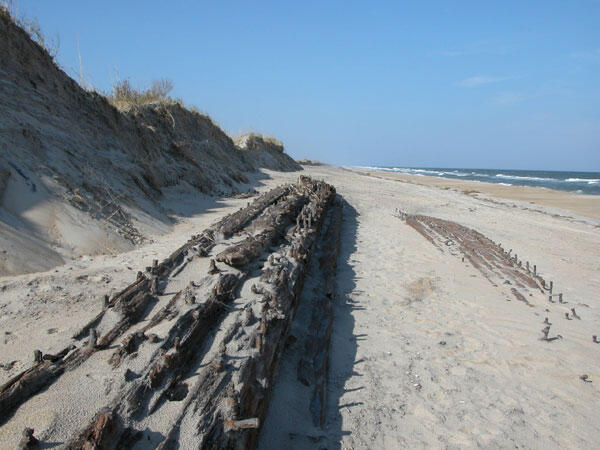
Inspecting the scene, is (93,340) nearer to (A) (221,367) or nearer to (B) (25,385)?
(B) (25,385)

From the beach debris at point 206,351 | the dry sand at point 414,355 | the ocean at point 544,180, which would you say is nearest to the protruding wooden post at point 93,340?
the beach debris at point 206,351

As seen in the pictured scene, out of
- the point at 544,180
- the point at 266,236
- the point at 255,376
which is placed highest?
the point at 266,236

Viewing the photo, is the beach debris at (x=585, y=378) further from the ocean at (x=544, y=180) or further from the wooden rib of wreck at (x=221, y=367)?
the ocean at (x=544, y=180)

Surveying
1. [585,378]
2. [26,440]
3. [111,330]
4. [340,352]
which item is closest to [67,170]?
[111,330]

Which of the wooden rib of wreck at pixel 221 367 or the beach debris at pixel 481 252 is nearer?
the wooden rib of wreck at pixel 221 367

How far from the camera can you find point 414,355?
430 cm

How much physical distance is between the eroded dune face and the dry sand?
48 centimetres

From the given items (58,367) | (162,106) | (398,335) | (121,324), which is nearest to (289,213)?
(398,335)

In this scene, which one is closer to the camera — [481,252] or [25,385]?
[25,385]

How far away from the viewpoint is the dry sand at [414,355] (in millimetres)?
3113

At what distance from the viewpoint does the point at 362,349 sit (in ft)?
14.3

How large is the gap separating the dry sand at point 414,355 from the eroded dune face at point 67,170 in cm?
48

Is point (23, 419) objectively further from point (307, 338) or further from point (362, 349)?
point (362, 349)

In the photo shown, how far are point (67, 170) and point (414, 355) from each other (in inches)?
253
